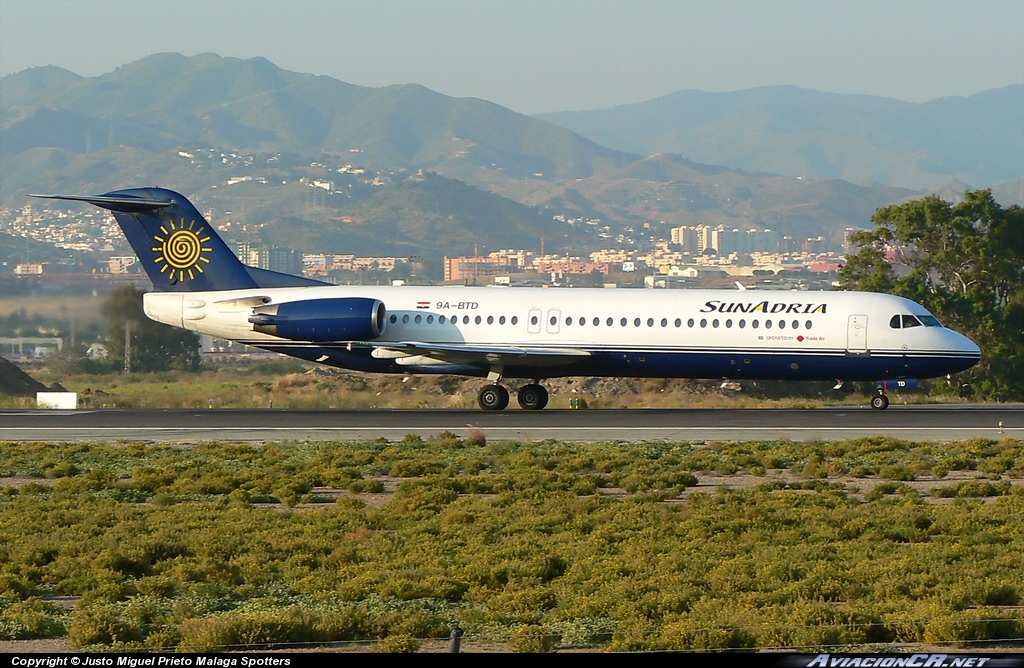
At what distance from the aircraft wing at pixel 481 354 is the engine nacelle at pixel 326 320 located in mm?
663

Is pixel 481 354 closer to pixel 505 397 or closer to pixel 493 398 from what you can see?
pixel 493 398

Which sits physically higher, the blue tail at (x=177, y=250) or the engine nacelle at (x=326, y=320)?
the blue tail at (x=177, y=250)

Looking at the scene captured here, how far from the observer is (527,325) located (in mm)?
37094

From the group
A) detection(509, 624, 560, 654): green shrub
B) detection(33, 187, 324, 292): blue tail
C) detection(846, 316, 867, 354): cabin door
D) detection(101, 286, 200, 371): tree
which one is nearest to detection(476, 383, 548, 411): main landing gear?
detection(33, 187, 324, 292): blue tail

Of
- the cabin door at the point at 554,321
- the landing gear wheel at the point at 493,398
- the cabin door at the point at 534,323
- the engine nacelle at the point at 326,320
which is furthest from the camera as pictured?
the landing gear wheel at the point at 493,398

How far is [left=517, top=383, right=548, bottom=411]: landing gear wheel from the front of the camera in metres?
38.6

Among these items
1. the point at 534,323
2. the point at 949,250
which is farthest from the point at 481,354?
the point at 949,250

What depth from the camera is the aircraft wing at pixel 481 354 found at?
36.4 meters

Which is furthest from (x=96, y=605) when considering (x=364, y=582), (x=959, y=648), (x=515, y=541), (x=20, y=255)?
(x=20, y=255)

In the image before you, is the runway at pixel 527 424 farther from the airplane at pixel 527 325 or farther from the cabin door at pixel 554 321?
the cabin door at pixel 554 321

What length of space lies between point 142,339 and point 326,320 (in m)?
22.6

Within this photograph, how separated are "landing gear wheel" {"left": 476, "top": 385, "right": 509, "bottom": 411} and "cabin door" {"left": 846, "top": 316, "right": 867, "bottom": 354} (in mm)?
9315

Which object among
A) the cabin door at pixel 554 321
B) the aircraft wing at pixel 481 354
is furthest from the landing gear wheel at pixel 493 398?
the cabin door at pixel 554 321

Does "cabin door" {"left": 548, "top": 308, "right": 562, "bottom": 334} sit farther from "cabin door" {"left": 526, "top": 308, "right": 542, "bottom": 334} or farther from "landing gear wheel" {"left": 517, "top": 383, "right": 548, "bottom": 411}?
"landing gear wheel" {"left": 517, "top": 383, "right": 548, "bottom": 411}
